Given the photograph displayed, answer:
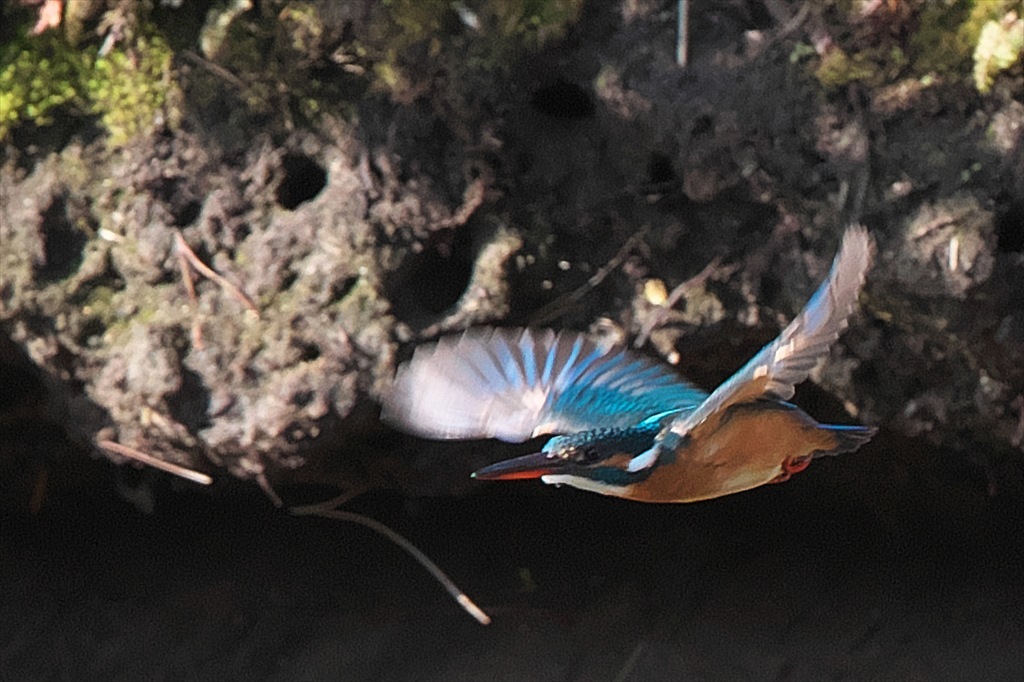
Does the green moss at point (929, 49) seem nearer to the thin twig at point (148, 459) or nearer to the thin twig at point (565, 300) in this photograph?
the thin twig at point (565, 300)

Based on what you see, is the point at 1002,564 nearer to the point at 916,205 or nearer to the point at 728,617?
the point at 728,617

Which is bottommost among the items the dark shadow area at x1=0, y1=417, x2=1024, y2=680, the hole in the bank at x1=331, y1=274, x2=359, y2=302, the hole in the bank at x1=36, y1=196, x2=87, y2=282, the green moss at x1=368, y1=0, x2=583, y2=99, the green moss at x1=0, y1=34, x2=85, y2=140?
the dark shadow area at x1=0, y1=417, x2=1024, y2=680

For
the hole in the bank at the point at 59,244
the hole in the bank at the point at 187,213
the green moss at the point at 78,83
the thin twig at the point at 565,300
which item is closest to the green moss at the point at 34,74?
the green moss at the point at 78,83

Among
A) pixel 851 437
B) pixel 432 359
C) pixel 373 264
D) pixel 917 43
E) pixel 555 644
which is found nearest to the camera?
pixel 851 437

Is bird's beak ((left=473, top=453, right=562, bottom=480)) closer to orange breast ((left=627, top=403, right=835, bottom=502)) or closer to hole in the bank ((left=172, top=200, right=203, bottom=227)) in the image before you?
orange breast ((left=627, top=403, right=835, bottom=502))

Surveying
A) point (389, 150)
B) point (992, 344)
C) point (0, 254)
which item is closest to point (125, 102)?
point (0, 254)

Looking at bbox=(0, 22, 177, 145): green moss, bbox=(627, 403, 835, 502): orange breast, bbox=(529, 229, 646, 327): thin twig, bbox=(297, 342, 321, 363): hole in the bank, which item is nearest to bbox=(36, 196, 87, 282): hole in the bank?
bbox=(0, 22, 177, 145): green moss

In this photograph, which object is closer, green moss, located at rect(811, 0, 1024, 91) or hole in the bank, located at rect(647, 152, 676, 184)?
green moss, located at rect(811, 0, 1024, 91)

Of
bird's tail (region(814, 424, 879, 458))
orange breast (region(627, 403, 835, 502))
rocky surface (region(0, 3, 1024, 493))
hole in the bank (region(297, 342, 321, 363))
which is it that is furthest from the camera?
hole in the bank (region(297, 342, 321, 363))

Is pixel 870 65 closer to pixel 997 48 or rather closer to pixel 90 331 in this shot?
pixel 997 48
